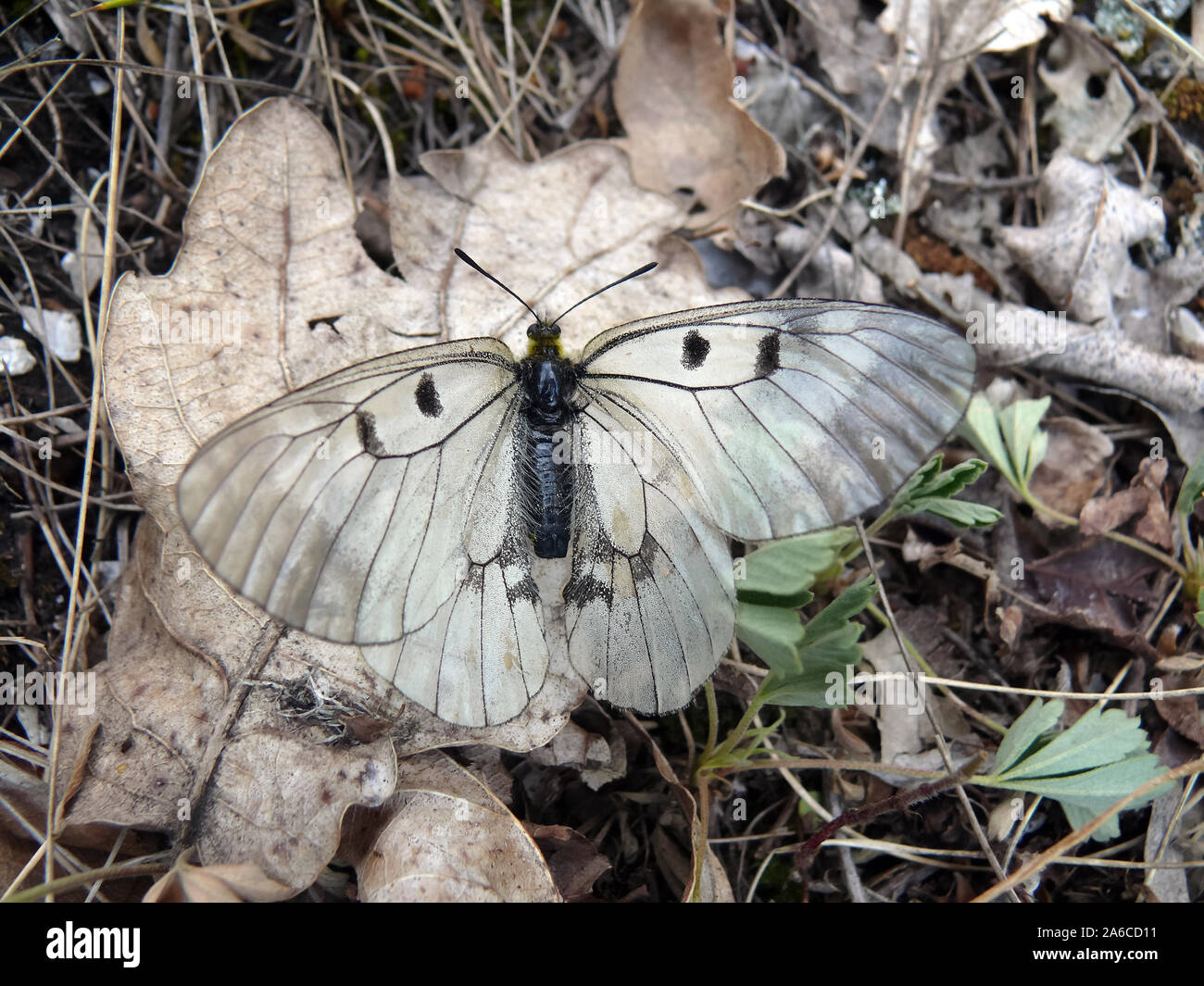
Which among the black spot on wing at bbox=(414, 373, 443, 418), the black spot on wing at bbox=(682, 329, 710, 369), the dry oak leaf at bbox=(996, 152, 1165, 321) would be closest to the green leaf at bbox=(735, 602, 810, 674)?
the black spot on wing at bbox=(682, 329, 710, 369)

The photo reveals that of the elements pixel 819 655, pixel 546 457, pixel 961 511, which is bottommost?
pixel 819 655

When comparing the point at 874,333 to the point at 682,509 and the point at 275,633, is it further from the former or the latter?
the point at 275,633

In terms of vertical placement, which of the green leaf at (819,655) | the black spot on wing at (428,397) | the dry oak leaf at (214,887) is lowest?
the dry oak leaf at (214,887)

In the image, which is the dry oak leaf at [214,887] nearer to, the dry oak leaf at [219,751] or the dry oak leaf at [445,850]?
the dry oak leaf at [219,751]

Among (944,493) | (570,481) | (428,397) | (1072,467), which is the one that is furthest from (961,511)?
(428,397)

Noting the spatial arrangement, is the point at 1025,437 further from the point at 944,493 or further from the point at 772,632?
the point at 772,632

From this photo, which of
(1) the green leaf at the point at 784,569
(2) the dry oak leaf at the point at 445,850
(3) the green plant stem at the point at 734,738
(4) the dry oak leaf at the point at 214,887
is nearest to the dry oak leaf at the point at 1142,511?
(1) the green leaf at the point at 784,569

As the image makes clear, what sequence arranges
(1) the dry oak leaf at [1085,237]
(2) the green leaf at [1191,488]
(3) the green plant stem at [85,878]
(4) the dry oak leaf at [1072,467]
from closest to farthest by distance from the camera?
(3) the green plant stem at [85,878], (2) the green leaf at [1191,488], (4) the dry oak leaf at [1072,467], (1) the dry oak leaf at [1085,237]
